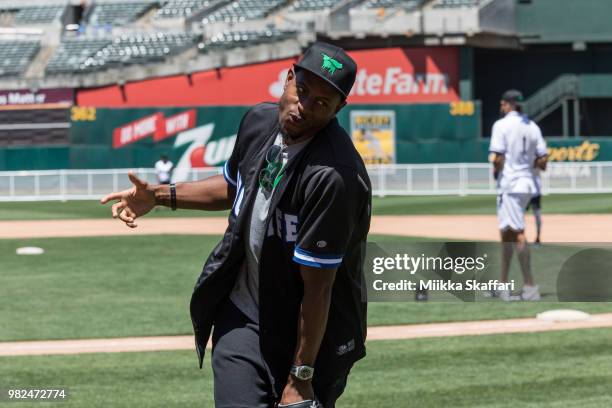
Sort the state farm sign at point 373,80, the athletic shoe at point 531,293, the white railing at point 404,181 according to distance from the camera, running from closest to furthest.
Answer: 1. the athletic shoe at point 531,293
2. the white railing at point 404,181
3. the state farm sign at point 373,80

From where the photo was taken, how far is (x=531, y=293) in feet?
41.2

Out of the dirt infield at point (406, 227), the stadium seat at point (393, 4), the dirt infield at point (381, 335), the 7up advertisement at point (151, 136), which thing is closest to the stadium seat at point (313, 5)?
the stadium seat at point (393, 4)

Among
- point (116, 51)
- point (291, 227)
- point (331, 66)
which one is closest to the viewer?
point (331, 66)

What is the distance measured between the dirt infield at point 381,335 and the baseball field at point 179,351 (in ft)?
0.66

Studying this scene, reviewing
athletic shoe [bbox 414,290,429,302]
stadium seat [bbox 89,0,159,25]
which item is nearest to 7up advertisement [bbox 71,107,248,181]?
stadium seat [bbox 89,0,159,25]

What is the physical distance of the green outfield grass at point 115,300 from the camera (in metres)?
12.8

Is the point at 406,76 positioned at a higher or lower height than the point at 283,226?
higher

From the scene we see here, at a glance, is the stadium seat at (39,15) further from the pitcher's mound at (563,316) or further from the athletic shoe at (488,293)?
the athletic shoe at (488,293)

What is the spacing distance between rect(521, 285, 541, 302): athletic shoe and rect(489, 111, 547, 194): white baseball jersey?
1.38 metres

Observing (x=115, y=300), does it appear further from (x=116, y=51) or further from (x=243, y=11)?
(x=243, y=11)

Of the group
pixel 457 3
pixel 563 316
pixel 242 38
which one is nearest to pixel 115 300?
pixel 563 316

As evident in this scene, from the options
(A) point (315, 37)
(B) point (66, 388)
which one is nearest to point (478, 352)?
Result: (B) point (66, 388)

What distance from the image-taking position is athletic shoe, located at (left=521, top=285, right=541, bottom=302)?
489 inches

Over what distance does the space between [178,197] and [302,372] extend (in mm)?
1206
